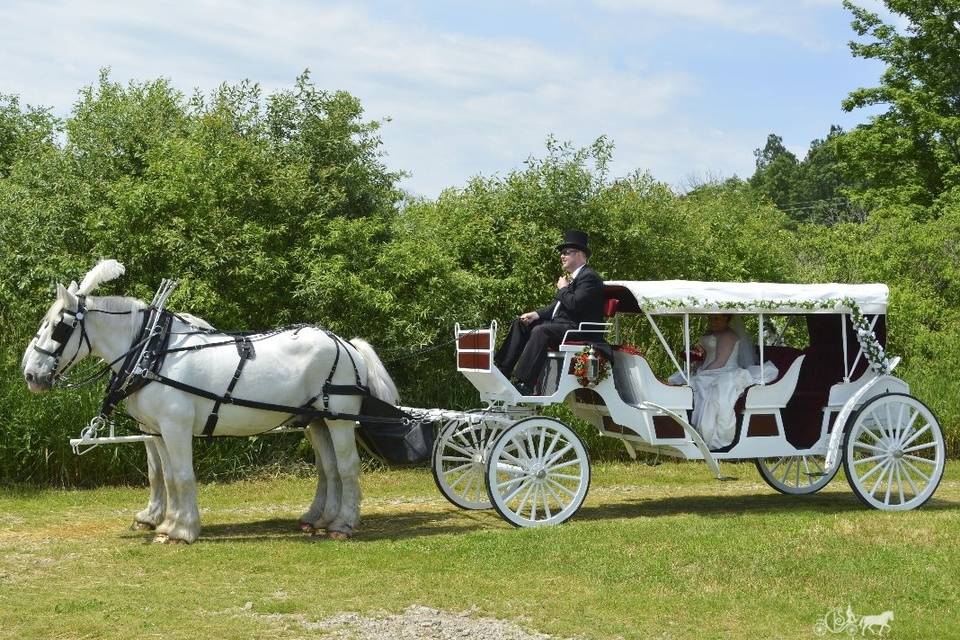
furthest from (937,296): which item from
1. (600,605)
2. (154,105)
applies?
(600,605)

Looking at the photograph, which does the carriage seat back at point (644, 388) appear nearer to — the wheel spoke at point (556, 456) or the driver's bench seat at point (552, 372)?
the driver's bench seat at point (552, 372)

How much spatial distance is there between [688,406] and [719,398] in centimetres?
33

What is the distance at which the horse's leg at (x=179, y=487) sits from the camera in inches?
336

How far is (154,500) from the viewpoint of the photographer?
362 inches

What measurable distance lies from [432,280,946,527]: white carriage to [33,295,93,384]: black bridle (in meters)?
3.08

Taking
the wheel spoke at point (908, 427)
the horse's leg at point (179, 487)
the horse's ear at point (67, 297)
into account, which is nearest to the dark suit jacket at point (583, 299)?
the wheel spoke at point (908, 427)

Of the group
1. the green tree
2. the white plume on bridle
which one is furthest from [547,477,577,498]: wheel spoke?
the green tree

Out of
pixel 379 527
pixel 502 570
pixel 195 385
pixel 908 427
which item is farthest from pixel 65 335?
pixel 908 427

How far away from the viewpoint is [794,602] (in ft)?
21.3

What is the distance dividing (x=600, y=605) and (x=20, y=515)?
6.07m

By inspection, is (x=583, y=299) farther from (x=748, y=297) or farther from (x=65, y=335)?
(x=65, y=335)

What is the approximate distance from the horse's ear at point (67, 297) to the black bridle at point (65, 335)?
0.14 ft

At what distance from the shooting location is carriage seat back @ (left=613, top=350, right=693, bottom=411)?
31.1 feet

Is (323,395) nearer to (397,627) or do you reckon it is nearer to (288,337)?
(288,337)
